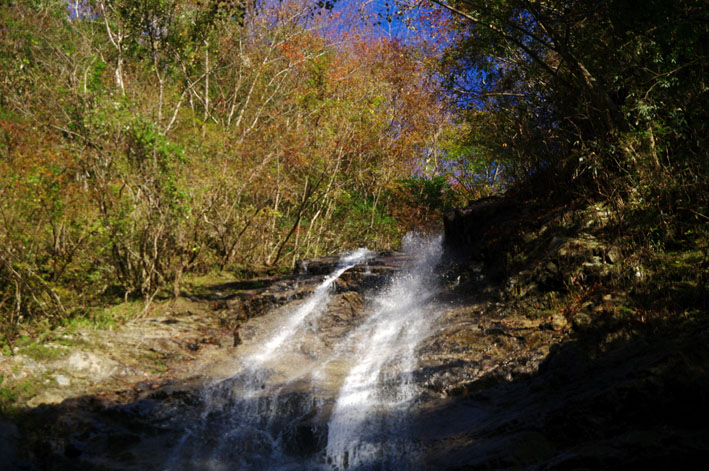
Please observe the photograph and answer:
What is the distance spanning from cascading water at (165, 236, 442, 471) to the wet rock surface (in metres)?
0.12

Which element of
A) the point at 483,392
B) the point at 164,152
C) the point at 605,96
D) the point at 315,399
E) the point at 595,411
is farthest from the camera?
the point at 164,152

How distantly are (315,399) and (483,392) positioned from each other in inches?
91.7

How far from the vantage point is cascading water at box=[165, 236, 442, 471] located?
562 centimetres

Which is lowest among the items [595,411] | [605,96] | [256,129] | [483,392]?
[483,392]

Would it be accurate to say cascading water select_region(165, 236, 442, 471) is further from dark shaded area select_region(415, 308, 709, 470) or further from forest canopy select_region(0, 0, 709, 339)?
forest canopy select_region(0, 0, 709, 339)

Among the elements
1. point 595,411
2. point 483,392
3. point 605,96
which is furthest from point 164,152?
point 595,411

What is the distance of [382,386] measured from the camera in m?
6.86

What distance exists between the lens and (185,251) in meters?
11.0

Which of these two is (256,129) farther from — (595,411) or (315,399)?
(595,411)

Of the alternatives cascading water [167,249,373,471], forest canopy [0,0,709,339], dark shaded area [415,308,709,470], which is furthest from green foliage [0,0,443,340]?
dark shaded area [415,308,709,470]

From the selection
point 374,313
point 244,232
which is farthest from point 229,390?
point 244,232

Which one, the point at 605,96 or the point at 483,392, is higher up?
the point at 605,96

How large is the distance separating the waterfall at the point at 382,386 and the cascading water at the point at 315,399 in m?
0.01

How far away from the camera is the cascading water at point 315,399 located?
18.5ft
